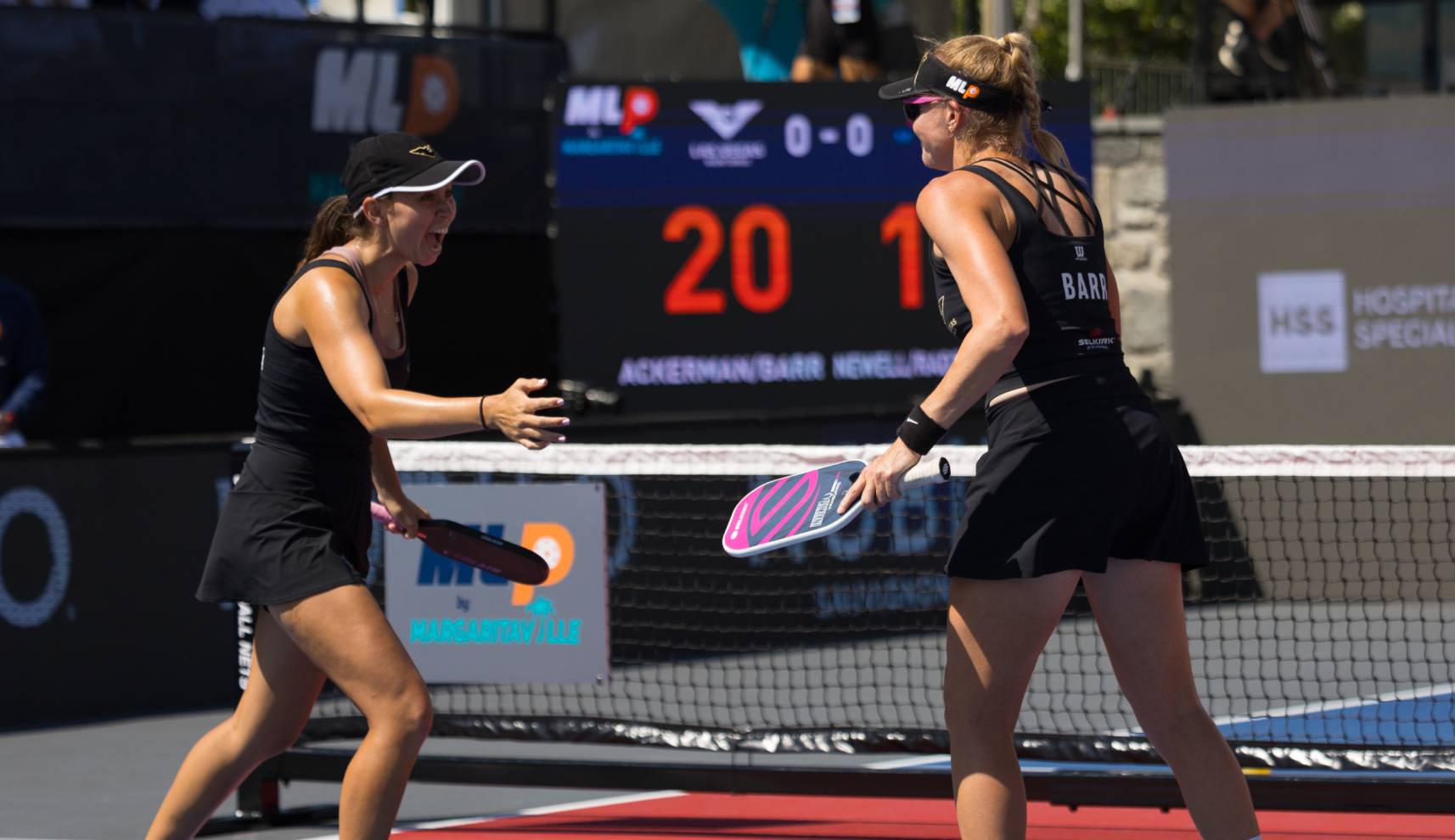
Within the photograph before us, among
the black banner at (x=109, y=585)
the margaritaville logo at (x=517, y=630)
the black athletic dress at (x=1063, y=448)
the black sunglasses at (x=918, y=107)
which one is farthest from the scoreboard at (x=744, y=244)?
the black athletic dress at (x=1063, y=448)

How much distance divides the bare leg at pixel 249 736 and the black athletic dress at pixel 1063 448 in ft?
5.36

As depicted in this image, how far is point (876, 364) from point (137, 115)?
13.3 feet

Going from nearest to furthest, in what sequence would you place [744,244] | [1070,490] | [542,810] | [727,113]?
[1070,490] → [542,810] → [727,113] → [744,244]

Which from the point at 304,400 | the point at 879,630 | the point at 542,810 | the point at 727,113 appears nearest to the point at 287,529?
the point at 304,400

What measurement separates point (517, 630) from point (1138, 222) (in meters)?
6.59

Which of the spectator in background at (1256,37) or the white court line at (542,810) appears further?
the spectator in background at (1256,37)

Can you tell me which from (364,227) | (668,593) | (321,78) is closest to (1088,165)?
(668,593)

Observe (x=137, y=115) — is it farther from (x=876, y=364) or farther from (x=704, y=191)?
(x=876, y=364)

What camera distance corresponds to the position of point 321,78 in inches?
437

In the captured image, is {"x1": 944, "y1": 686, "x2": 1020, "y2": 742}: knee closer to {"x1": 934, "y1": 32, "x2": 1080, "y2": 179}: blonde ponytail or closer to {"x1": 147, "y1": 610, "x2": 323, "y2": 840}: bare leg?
{"x1": 934, "y1": 32, "x2": 1080, "y2": 179}: blonde ponytail

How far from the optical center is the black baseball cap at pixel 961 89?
4.46 metres

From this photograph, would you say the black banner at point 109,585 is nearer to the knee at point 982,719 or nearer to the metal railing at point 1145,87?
the knee at point 982,719

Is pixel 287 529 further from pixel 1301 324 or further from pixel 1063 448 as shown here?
pixel 1301 324

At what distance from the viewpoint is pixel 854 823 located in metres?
6.68
